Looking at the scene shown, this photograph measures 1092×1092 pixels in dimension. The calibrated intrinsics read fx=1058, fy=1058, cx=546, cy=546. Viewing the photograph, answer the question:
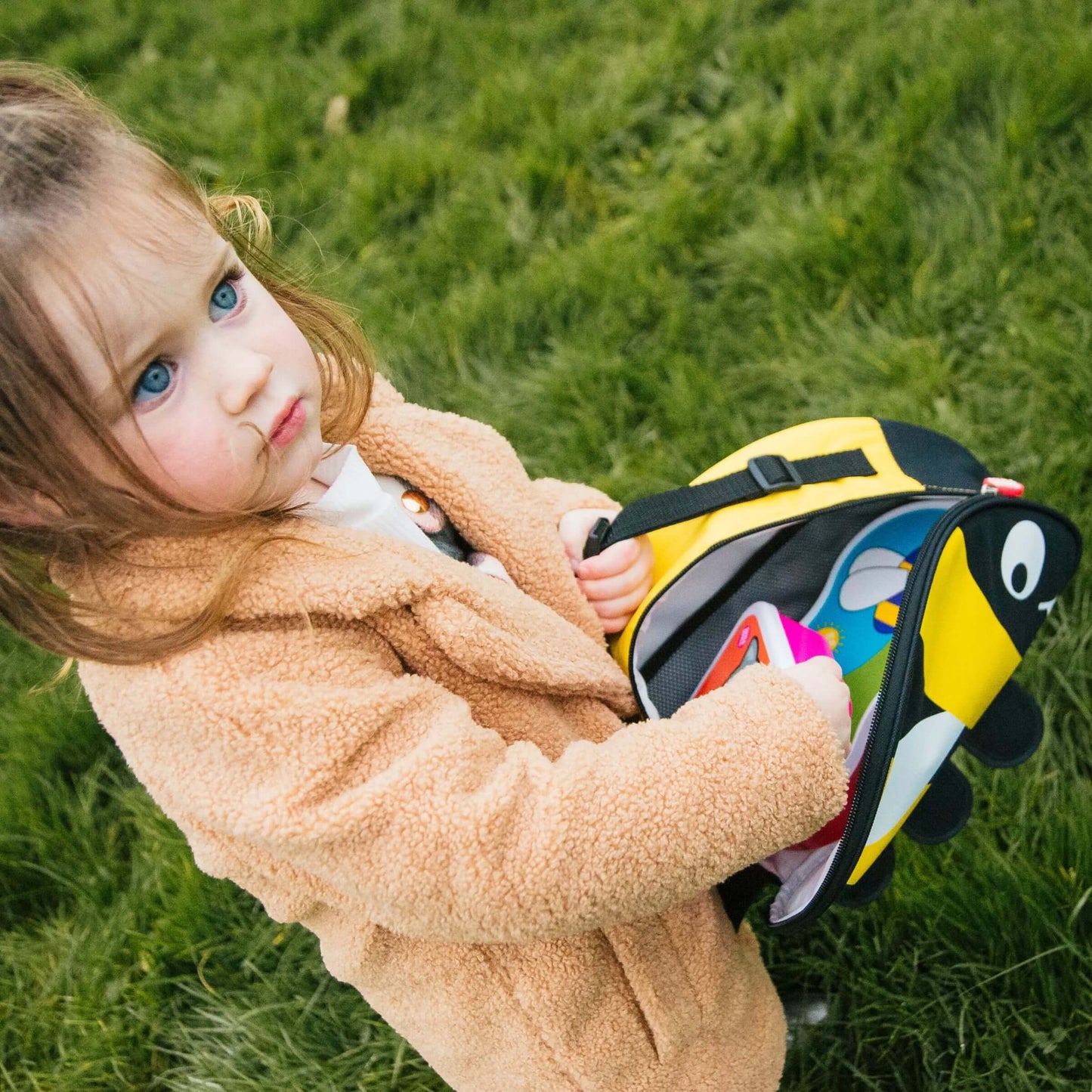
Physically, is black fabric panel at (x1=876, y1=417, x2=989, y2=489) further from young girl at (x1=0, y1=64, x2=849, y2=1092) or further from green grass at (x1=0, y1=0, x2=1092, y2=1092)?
green grass at (x1=0, y1=0, x2=1092, y2=1092)

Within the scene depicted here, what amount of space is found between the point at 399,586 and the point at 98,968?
1277 mm

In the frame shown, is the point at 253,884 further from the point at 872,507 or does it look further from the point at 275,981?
the point at 872,507

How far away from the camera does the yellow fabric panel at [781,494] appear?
1.37 m

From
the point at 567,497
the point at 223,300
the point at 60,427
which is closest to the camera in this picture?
the point at 60,427

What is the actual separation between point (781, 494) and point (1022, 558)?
310mm

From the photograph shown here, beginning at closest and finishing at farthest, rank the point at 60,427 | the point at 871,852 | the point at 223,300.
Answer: the point at 60,427 < the point at 223,300 < the point at 871,852

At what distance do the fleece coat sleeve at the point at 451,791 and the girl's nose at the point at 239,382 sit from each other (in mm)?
240

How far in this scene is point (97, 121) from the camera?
112 centimetres

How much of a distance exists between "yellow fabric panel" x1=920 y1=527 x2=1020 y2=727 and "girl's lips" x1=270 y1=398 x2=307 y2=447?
0.75 meters

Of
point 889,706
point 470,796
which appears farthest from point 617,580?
point 470,796

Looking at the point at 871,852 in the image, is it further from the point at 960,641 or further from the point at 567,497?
the point at 567,497

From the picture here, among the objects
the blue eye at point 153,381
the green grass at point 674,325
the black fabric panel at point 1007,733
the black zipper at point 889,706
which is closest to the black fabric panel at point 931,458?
the black zipper at point 889,706

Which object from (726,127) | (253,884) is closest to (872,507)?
(253,884)

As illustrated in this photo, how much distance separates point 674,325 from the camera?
8.17ft
